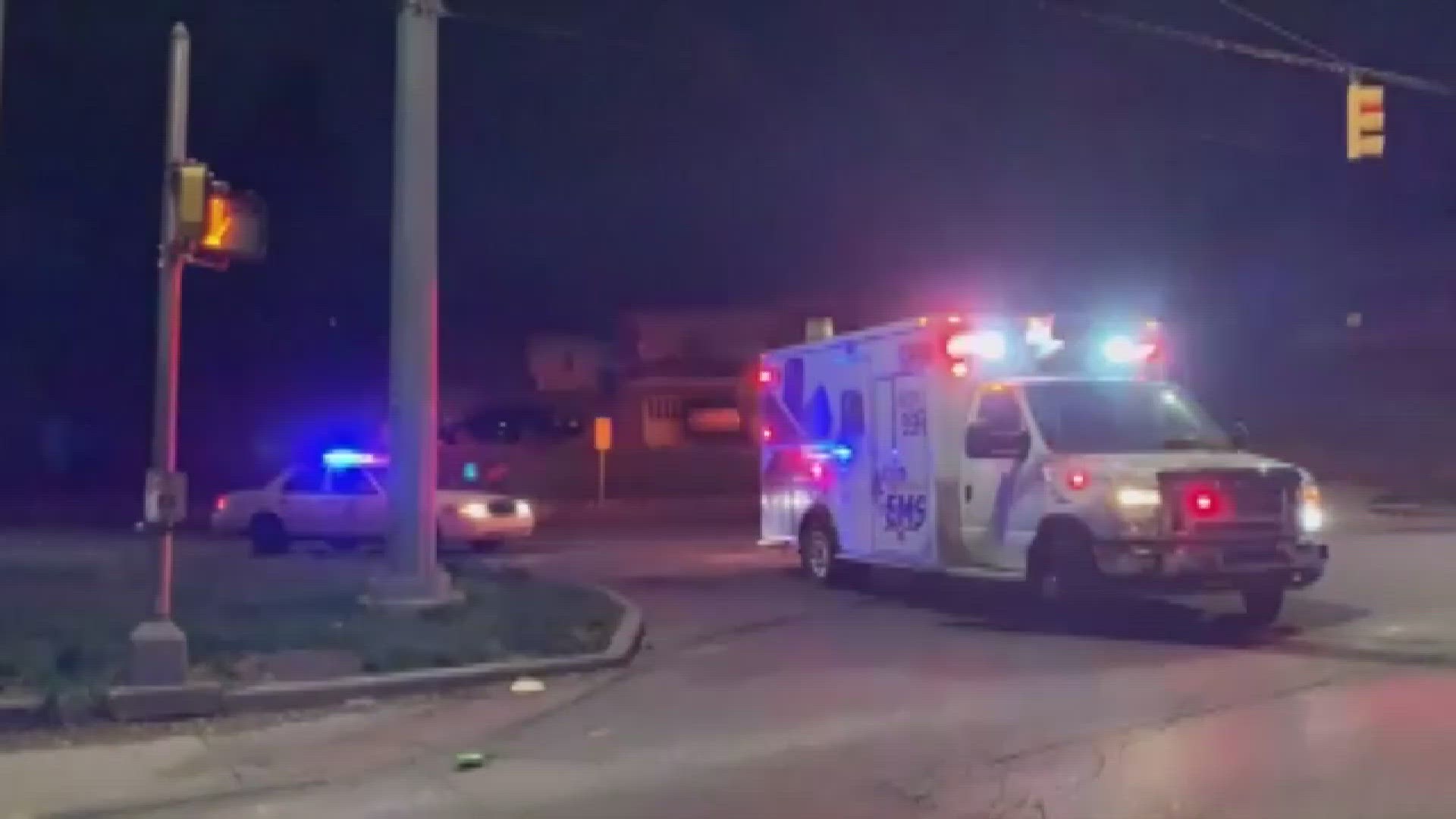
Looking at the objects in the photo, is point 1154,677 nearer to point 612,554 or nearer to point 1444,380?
point 612,554

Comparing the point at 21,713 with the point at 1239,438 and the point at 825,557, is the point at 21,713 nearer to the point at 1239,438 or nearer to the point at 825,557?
the point at 1239,438

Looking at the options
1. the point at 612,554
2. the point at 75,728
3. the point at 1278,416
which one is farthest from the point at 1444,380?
the point at 75,728

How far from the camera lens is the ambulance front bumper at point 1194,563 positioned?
14.6m

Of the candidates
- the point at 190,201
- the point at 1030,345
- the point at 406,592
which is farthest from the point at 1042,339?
the point at 190,201

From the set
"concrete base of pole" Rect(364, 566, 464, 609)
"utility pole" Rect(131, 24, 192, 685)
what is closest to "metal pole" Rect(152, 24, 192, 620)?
"utility pole" Rect(131, 24, 192, 685)

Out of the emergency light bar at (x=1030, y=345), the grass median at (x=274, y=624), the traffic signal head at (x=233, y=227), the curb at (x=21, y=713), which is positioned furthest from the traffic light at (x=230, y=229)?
the emergency light bar at (x=1030, y=345)

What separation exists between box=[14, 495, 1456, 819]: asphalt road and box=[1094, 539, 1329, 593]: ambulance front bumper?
0.50 m

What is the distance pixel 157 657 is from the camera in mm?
11086

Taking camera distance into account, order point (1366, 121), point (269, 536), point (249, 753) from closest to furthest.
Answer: point (249, 753) < point (1366, 121) < point (269, 536)

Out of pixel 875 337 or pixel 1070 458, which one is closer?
pixel 1070 458

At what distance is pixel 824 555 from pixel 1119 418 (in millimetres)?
4721

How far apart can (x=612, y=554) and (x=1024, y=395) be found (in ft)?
37.2

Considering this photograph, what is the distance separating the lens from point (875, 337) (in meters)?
18.5

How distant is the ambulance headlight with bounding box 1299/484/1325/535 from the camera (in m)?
15.1
